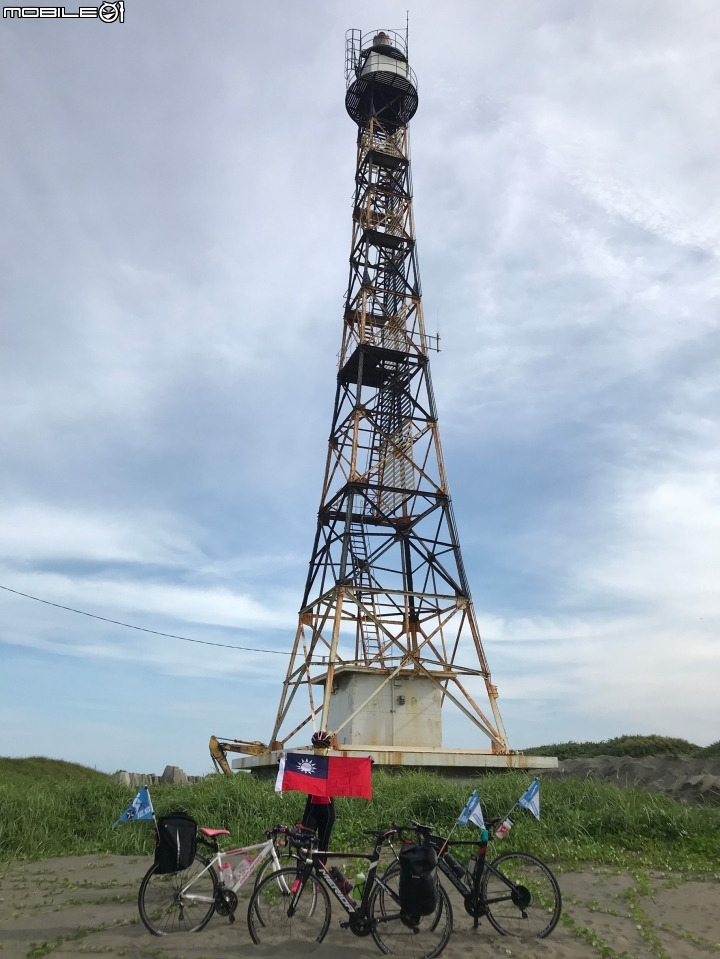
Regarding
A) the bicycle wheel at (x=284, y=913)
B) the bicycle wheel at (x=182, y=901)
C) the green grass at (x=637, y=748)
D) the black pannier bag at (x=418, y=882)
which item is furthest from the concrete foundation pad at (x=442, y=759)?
the green grass at (x=637, y=748)

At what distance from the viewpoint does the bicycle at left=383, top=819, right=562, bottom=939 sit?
7.35 meters

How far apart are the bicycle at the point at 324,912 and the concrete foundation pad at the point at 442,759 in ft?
32.2

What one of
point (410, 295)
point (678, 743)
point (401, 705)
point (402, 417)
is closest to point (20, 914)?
point (401, 705)

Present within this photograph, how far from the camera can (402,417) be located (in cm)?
2386

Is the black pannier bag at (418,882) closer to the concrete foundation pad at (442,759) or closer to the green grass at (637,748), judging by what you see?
the concrete foundation pad at (442,759)

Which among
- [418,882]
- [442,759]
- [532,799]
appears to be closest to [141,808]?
[418,882]

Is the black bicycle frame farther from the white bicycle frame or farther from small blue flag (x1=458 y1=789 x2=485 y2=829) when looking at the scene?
small blue flag (x1=458 y1=789 x2=485 y2=829)

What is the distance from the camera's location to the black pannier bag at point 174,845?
710 cm

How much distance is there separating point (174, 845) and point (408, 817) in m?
6.40

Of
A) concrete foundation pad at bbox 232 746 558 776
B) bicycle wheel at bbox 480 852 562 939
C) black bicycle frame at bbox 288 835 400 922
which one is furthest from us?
concrete foundation pad at bbox 232 746 558 776

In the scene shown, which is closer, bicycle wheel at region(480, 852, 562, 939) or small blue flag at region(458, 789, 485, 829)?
bicycle wheel at region(480, 852, 562, 939)

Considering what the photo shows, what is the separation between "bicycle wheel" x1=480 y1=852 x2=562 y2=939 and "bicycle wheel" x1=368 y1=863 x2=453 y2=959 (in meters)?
0.75

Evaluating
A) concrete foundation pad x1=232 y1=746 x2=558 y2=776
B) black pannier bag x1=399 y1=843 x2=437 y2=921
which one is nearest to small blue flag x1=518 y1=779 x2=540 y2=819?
black pannier bag x1=399 y1=843 x2=437 y2=921

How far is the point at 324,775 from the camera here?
8547 mm
